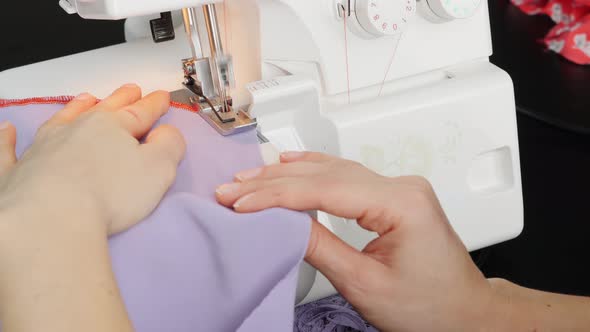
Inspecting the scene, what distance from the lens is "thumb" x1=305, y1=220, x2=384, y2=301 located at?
793mm

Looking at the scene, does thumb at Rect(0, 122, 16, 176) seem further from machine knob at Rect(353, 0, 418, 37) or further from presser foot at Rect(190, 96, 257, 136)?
machine knob at Rect(353, 0, 418, 37)

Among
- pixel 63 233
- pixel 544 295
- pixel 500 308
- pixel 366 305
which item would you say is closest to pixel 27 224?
pixel 63 233

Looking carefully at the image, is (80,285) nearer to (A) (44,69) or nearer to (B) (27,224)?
(B) (27,224)

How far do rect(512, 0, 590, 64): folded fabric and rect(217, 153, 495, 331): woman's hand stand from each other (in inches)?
75.3

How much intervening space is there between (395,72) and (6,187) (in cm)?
66

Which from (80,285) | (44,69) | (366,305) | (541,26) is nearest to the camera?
(80,285)

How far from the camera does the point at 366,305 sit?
828 mm

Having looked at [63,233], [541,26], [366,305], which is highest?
[63,233]

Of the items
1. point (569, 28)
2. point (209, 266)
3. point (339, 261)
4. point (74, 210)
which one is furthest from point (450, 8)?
point (569, 28)

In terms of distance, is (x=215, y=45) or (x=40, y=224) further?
(x=215, y=45)

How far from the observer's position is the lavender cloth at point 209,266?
725mm

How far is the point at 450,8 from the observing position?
1.06 meters

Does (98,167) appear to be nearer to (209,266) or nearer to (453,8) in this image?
(209,266)

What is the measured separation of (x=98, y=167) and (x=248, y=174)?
0.19 meters
